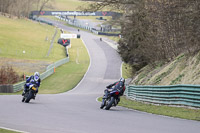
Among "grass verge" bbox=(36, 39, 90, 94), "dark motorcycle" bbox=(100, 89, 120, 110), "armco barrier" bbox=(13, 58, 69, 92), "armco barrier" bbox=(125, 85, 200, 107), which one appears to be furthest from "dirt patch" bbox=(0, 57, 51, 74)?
"dark motorcycle" bbox=(100, 89, 120, 110)

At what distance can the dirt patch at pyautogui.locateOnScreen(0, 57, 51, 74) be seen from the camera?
59.9 meters

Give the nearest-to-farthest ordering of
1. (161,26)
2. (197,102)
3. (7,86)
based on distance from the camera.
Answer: (197,102), (161,26), (7,86)

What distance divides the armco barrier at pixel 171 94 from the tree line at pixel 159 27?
304cm

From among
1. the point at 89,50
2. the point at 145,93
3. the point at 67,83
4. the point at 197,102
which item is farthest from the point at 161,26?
the point at 89,50

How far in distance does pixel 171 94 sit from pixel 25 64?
4764cm

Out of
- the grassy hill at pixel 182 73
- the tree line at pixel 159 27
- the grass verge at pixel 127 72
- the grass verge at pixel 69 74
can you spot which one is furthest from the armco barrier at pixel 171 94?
the grass verge at pixel 127 72

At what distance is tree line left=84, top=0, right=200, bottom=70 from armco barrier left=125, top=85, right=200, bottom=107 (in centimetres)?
304

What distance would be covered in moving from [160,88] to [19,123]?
1093 cm

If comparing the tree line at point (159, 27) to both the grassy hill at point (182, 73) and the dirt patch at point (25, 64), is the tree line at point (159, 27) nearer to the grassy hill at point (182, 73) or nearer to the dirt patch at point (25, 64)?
the grassy hill at point (182, 73)

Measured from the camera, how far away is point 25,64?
6444 centimetres

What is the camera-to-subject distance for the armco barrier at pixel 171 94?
16.5 meters

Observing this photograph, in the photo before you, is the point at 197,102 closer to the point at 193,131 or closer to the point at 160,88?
the point at 160,88

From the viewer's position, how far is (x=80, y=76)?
2427 inches

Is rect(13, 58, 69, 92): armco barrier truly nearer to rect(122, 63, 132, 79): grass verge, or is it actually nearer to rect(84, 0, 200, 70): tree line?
rect(122, 63, 132, 79): grass verge
